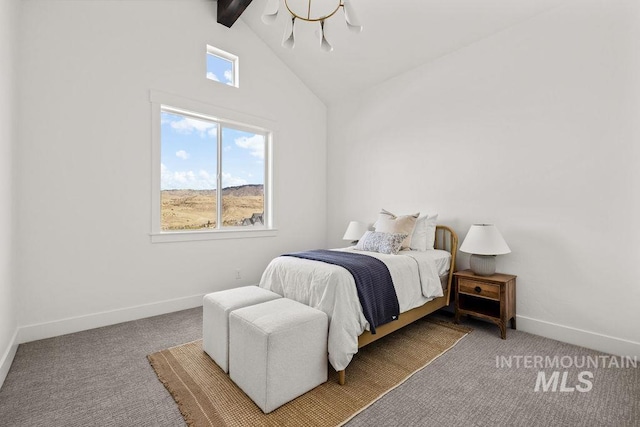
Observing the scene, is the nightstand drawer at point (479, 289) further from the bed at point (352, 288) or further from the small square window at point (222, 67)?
the small square window at point (222, 67)

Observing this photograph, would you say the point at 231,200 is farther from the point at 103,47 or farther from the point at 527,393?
the point at 527,393

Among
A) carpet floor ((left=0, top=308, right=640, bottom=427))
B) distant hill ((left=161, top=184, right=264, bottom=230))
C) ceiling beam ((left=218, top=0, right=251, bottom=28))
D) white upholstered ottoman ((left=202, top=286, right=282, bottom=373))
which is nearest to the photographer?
carpet floor ((left=0, top=308, right=640, bottom=427))

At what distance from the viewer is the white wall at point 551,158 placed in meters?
2.34

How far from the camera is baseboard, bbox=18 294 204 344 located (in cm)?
254

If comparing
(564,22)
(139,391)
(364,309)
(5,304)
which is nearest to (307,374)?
(364,309)

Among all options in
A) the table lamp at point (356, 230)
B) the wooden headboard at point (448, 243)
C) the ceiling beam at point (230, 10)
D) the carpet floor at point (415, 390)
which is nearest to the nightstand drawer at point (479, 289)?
the wooden headboard at point (448, 243)

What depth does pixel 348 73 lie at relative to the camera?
4.20 m

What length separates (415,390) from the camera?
6.17 feet

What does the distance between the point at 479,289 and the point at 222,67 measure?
397 cm

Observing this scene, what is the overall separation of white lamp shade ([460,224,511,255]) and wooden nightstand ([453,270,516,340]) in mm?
263

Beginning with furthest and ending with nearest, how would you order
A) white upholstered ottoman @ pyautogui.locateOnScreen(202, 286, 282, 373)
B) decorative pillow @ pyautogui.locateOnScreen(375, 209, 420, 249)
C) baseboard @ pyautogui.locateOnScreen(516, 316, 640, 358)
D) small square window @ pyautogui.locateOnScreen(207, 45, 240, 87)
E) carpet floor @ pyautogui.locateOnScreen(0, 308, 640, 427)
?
small square window @ pyautogui.locateOnScreen(207, 45, 240, 87)
decorative pillow @ pyautogui.locateOnScreen(375, 209, 420, 249)
baseboard @ pyautogui.locateOnScreen(516, 316, 640, 358)
white upholstered ottoman @ pyautogui.locateOnScreen(202, 286, 282, 373)
carpet floor @ pyautogui.locateOnScreen(0, 308, 640, 427)

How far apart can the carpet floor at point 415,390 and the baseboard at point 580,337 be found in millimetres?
95

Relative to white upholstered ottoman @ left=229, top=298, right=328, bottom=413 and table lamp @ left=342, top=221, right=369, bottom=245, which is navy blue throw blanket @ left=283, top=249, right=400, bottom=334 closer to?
white upholstered ottoman @ left=229, top=298, right=328, bottom=413

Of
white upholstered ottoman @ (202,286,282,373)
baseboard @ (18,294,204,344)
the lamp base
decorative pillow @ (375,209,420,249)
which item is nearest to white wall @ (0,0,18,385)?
baseboard @ (18,294,204,344)
